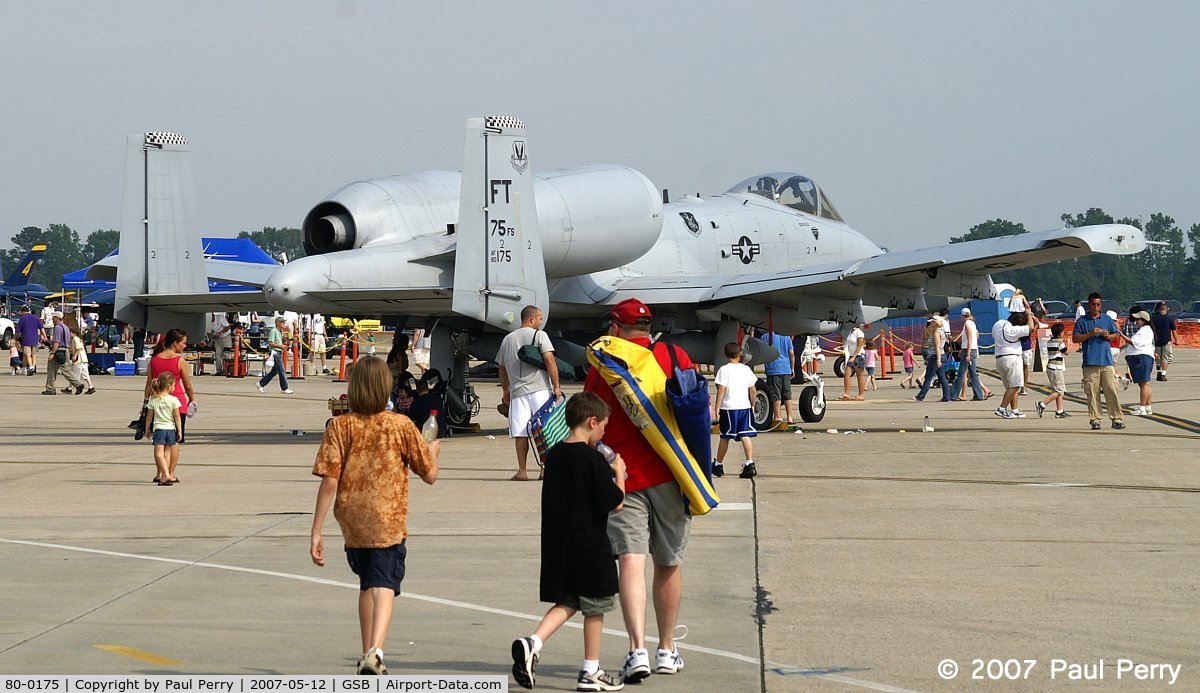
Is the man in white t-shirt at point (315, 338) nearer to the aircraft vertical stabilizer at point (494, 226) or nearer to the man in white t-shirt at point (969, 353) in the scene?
the man in white t-shirt at point (969, 353)

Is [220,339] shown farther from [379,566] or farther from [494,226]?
[379,566]

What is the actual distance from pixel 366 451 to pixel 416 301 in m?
9.59

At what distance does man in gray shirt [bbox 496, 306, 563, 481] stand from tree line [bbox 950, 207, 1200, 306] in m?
145

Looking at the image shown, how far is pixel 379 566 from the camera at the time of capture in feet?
19.5

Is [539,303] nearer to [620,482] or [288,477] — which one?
[288,477]

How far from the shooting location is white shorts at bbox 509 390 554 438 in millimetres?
13367

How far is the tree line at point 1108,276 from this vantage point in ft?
526

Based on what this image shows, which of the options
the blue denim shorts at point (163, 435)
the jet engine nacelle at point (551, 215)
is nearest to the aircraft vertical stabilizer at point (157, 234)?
the jet engine nacelle at point (551, 215)

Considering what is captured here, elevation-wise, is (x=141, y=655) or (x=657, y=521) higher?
(x=657, y=521)

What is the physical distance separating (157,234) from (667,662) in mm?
11915

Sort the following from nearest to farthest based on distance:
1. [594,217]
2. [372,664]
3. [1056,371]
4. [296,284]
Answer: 1. [372,664]
2. [296,284]
3. [594,217]
4. [1056,371]

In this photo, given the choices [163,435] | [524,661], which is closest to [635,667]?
[524,661]

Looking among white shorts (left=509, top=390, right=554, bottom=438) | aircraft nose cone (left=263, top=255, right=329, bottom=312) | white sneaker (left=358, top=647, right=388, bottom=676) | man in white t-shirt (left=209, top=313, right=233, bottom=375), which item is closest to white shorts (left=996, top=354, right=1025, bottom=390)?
white shorts (left=509, top=390, right=554, bottom=438)

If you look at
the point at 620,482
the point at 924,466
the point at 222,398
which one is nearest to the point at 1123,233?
the point at 924,466
